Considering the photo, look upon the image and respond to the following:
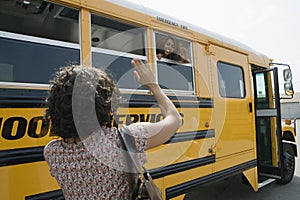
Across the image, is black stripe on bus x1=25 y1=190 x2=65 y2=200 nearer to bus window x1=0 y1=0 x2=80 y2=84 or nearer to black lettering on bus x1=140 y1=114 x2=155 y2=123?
bus window x1=0 y1=0 x2=80 y2=84

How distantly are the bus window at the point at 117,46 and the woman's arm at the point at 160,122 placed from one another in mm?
1027

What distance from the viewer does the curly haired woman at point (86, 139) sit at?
1017 mm

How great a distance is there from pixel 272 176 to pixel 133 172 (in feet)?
13.2

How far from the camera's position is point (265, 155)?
4.57 m

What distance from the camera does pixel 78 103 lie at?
1019mm

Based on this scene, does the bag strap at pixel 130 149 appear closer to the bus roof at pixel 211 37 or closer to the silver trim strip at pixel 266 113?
the bus roof at pixel 211 37

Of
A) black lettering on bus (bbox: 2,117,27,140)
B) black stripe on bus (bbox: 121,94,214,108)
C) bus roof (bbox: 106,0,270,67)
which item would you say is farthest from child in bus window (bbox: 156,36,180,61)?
black lettering on bus (bbox: 2,117,27,140)

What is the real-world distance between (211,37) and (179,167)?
1679 millimetres

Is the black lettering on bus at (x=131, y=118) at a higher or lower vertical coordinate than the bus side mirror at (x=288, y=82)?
lower

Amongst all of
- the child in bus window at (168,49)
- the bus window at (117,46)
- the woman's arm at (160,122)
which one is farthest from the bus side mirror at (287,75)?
the woman's arm at (160,122)

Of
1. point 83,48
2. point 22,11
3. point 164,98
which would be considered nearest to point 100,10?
point 83,48

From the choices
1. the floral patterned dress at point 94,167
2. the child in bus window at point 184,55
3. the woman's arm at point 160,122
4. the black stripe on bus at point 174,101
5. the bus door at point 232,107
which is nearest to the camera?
the floral patterned dress at point 94,167

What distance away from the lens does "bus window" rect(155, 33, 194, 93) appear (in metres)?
2.64

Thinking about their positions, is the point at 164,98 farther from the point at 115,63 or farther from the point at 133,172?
the point at 115,63
